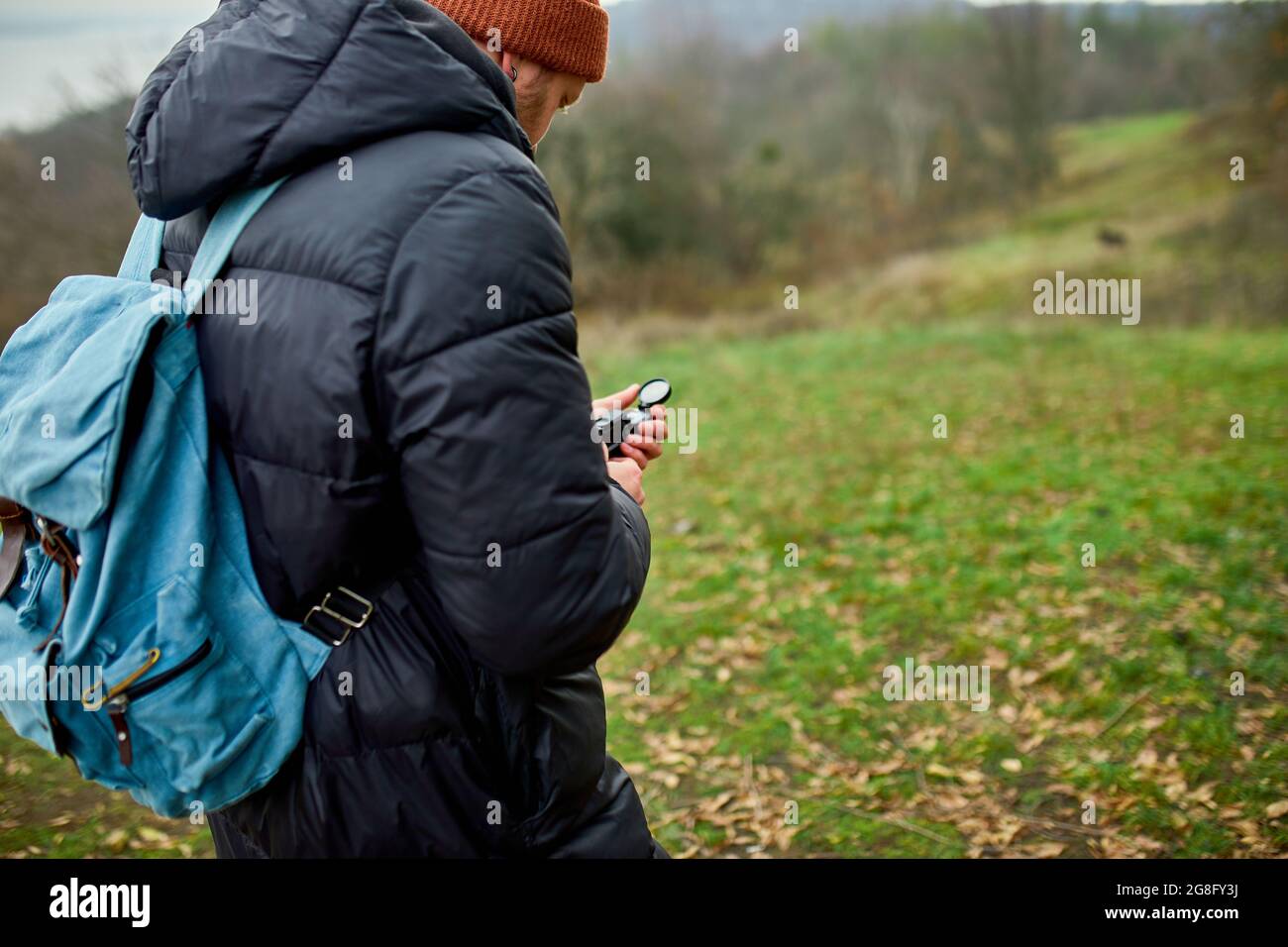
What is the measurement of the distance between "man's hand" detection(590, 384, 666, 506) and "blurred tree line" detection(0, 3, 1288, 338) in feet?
43.0

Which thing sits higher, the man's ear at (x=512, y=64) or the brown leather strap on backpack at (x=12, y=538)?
the man's ear at (x=512, y=64)

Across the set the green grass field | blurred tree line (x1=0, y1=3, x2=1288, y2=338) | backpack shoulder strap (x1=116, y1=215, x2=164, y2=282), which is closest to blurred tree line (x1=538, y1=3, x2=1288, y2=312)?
blurred tree line (x1=0, y1=3, x2=1288, y2=338)

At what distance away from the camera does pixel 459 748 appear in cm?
157

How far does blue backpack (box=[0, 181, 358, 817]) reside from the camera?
4.48 ft

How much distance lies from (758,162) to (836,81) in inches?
402

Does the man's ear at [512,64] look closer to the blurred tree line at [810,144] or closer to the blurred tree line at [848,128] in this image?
the blurred tree line at [810,144]

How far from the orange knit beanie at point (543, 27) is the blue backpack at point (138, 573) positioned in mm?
618

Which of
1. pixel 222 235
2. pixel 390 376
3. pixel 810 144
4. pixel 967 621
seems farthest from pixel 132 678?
pixel 810 144

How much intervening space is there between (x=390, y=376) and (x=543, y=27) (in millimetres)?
897

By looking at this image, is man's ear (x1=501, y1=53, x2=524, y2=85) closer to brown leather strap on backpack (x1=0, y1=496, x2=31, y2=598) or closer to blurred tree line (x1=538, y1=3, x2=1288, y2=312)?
brown leather strap on backpack (x1=0, y1=496, x2=31, y2=598)

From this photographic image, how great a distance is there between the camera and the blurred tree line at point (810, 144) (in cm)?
1360

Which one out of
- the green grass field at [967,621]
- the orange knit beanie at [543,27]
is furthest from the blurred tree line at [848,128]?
the orange knit beanie at [543,27]
